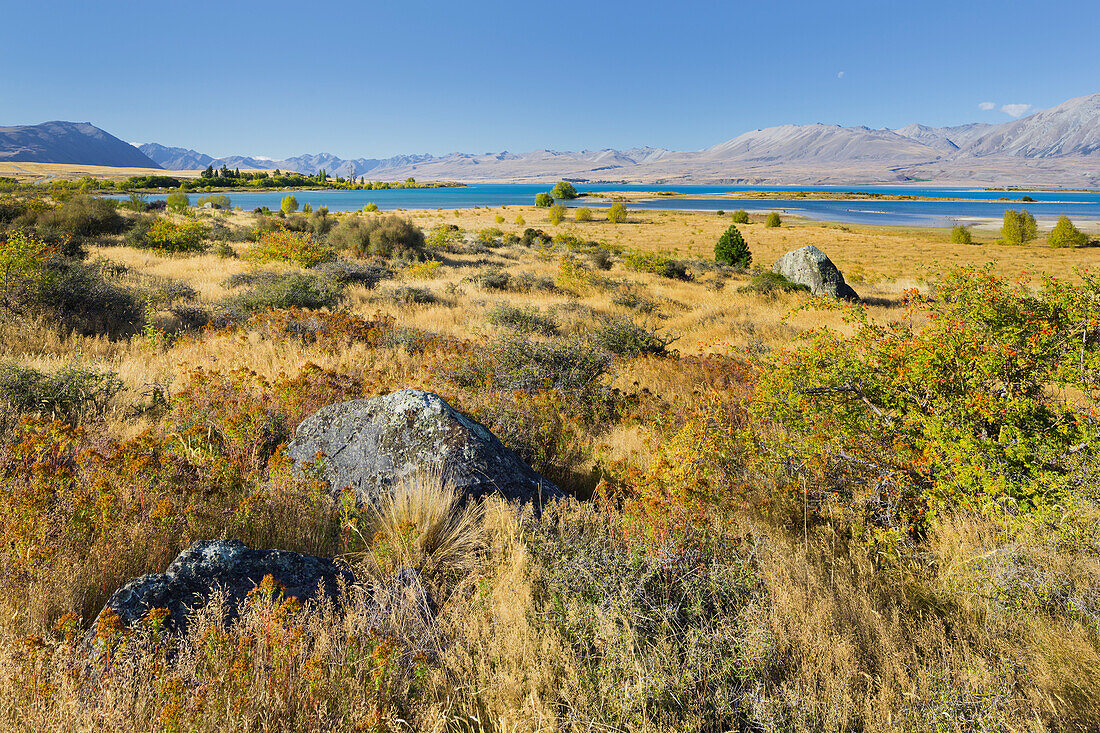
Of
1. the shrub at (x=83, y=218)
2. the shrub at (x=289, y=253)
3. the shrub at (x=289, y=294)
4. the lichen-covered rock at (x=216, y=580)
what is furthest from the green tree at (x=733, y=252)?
the shrub at (x=83, y=218)

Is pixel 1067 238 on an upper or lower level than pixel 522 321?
upper

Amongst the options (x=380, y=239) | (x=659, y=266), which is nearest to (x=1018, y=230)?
(x=659, y=266)

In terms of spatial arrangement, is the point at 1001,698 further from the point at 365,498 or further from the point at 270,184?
the point at 270,184

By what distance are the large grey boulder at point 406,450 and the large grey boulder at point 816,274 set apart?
57.8 feet

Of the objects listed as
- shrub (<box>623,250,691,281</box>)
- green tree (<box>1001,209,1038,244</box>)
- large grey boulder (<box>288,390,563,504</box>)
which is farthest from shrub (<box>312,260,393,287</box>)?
green tree (<box>1001,209,1038,244</box>)

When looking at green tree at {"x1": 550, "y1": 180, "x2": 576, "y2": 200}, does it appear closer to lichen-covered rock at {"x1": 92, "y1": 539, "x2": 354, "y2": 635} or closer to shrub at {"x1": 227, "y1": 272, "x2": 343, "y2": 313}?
shrub at {"x1": 227, "y1": 272, "x2": 343, "y2": 313}

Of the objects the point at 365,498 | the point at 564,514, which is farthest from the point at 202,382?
the point at 564,514

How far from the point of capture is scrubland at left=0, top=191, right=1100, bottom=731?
81.0 inches

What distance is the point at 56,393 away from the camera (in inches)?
197

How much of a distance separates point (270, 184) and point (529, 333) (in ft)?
530

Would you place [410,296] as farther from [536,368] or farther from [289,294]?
[536,368]

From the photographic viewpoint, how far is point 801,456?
399cm

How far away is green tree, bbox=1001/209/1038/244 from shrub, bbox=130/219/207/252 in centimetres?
5753

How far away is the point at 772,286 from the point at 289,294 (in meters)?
16.2
